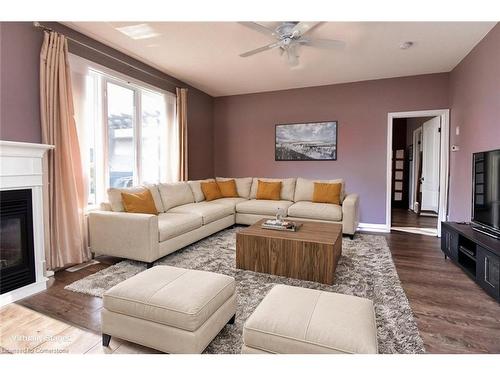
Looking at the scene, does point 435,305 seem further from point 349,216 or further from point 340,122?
point 340,122

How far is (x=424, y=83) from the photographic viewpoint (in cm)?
445

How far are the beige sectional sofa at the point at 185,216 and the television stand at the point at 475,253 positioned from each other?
1203 millimetres

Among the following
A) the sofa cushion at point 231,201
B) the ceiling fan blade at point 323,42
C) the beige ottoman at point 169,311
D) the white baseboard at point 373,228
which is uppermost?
the ceiling fan blade at point 323,42

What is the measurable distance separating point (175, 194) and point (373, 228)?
11.1 feet

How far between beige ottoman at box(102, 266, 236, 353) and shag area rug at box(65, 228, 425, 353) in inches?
8.1

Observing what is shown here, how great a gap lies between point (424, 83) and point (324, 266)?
3.76 m

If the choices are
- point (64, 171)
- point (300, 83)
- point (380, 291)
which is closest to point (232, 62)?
point (300, 83)

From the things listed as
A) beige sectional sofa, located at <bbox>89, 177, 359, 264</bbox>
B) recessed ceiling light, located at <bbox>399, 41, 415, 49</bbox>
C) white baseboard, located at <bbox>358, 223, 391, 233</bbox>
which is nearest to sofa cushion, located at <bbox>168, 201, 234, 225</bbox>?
beige sectional sofa, located at <bbox>89, 177, 359, 264</bbox>

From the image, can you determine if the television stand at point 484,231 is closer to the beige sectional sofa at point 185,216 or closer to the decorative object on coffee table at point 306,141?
the beige sectional sofa at point 185,216

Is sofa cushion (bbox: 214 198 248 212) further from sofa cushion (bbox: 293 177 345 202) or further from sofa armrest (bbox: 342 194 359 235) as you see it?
sofa armrest (bbox: 342 194 359 235)

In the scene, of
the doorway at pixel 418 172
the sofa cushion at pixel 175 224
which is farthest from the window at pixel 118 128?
the doorway at pixel 418 172

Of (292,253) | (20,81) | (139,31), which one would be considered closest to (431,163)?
(292,253)

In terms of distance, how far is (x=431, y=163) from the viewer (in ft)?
17.4

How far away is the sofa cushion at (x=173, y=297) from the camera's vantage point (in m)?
1.45
